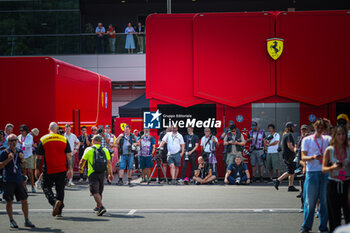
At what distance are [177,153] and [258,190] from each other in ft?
10.7

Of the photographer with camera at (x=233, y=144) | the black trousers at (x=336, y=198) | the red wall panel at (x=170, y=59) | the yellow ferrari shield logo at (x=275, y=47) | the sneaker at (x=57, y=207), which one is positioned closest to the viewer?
the black trousers at (x=336, y=198)

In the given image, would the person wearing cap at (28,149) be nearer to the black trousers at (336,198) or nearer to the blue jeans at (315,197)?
the blue jeans at (315,197)

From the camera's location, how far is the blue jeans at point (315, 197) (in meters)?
8.56

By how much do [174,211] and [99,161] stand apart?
1866 millimetres

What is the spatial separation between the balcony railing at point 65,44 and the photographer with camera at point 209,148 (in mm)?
13889

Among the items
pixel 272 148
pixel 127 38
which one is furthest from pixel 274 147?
pixel 127 38

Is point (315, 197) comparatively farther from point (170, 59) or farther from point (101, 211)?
point (170, 59)

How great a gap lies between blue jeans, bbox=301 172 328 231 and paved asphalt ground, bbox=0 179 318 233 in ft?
2.09

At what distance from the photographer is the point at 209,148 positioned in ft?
57.3

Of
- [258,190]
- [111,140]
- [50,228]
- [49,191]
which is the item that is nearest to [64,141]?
[49,191]

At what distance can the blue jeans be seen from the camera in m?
8.56

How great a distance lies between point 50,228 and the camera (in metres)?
9.66

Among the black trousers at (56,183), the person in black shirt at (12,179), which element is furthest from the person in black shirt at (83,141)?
the person in black shirt at (12,179)

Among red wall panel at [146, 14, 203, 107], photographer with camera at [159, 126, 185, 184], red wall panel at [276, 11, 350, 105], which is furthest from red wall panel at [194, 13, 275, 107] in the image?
photographer with camera at [159, 126, 185, 184]
